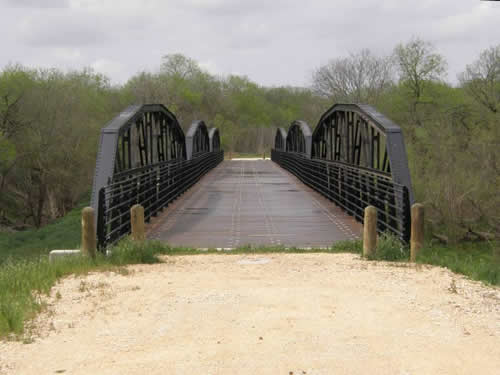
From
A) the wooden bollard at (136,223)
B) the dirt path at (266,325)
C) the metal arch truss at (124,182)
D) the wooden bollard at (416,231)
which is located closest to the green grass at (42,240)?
the metal arch truss at (124,182)

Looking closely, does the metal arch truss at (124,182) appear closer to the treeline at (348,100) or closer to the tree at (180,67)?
the treeline at (348,100)

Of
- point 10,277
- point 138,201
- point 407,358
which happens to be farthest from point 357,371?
point 138,201

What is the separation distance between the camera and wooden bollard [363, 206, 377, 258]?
9523mm

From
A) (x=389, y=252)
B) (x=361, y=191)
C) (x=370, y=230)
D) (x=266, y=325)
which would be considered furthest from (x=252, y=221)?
(x=266, y=325)

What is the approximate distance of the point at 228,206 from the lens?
17.5 metres

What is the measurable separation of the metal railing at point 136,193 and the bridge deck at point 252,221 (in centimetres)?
41

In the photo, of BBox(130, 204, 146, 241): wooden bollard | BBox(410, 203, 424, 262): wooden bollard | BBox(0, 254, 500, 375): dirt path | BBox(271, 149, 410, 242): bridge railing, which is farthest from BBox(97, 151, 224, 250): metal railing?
BBox(410, 203, 424, 262): wooden bollard

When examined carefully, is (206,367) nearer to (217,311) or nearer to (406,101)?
(217,311)

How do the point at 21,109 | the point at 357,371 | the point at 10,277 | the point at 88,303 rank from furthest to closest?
the point at 21,109 → the point at 10,277 → the point at 88,303 → the point at 357,371

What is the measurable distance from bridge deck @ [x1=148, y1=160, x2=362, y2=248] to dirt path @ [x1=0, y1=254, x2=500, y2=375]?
11.7ft

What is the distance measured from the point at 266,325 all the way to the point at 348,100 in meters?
58.7

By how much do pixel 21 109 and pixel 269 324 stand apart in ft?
116

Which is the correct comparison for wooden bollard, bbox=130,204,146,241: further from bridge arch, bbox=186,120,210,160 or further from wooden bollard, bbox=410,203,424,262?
bridge arch, bbox=186,120,210,160

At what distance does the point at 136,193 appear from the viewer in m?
13.2
